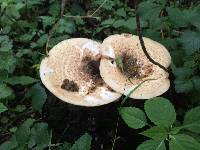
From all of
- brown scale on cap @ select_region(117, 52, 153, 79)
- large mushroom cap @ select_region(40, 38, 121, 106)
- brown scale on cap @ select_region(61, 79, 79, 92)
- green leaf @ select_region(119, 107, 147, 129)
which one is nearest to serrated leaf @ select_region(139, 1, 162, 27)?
brown scale on cap @ select_region(117, 52, 153, 79)

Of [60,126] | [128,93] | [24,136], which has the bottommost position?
[60,126]

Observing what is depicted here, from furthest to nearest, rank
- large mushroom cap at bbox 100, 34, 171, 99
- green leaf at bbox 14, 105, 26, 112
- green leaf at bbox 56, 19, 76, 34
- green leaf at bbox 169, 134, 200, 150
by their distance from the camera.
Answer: green leaf at bbox 56, 19, 76, 34
green leaf at bbox 14, 105, 26, 112
large mushroom cap at bbox 100, 34, 171, 99
green leaf at bbox 169, 134, 200, 150

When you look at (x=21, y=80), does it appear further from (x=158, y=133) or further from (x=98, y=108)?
(x=158, y=133)

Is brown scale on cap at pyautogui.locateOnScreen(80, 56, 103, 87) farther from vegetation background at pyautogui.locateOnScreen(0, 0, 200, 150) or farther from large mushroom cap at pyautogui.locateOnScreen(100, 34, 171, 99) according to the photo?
vegetation background at pyautogui.locateOnScreen(0, 0, 200, 150)

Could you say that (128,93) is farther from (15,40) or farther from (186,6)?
(186,6)

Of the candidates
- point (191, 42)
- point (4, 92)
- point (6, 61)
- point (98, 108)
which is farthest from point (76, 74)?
point (191, 42)

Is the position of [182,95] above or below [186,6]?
below

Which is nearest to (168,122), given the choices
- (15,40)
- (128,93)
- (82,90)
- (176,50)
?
(128,93)
